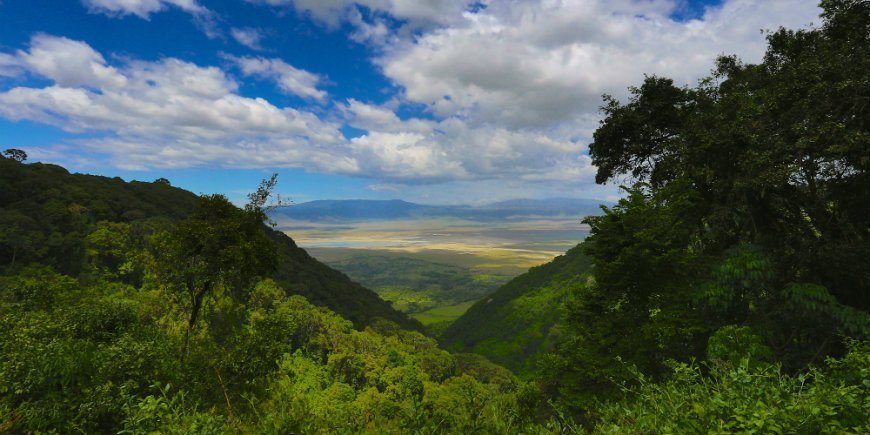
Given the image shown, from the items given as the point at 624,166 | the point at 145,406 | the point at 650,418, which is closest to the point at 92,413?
the point at 145,406

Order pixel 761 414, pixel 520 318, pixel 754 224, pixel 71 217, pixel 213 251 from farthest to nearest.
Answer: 1. pixel 520 318
2. pixel 71 217
3. pixel 754 224
4. pixel 213 251
5. pixel 761 414

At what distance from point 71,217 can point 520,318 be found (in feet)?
396

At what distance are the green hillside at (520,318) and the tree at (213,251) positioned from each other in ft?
314

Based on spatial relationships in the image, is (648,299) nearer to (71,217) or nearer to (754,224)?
(754,224)

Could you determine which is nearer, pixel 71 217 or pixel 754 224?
pixel 754 224

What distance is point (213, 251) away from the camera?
651 inches

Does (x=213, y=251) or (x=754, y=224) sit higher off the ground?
(x=754, y=224)

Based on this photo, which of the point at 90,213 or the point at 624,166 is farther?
the point at 90,213

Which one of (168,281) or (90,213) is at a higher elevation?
(90,213)

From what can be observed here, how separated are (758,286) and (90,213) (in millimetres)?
93260

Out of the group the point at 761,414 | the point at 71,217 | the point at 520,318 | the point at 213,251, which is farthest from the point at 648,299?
the point at 520,318

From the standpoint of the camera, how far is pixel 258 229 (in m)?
18.0

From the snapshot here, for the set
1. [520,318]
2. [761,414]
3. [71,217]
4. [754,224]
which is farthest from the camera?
[520,318]

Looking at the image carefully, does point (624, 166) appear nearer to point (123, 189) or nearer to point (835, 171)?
point (835, 171)
